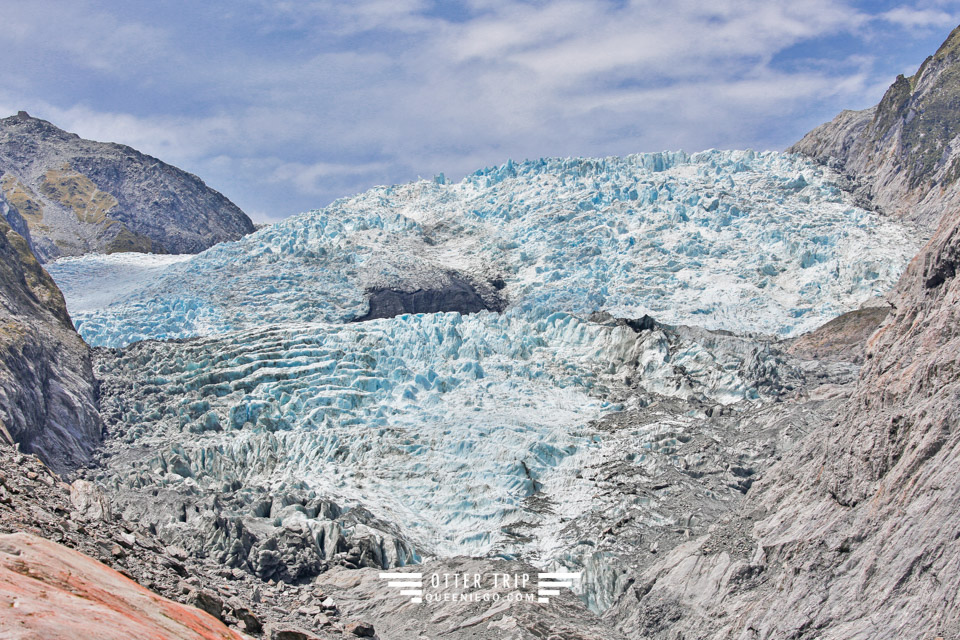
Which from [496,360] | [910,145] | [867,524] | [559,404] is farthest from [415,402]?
[910,145]

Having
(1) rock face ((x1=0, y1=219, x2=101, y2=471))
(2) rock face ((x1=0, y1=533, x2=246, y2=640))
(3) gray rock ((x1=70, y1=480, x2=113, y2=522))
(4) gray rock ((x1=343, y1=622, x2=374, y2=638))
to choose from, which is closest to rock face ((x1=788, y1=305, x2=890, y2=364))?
(4) gray rock ((x1=343, y1=622, x2=374, y2=638))

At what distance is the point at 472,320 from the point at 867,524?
31247 mm

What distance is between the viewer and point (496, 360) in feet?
147

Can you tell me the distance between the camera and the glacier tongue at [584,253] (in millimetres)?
54219

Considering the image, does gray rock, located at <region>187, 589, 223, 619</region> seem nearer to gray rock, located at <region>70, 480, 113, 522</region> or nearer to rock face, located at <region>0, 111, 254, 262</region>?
gray rock, located at <region>70, 480, 113, 522</region>

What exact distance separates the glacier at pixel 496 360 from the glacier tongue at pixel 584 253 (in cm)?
21

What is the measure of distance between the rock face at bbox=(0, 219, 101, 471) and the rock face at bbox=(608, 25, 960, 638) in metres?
20.3

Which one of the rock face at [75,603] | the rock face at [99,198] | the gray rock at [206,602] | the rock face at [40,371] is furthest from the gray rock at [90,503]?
the rock face at [99,198]

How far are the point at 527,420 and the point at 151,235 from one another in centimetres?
6383

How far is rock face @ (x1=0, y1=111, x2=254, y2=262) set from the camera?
279 feet

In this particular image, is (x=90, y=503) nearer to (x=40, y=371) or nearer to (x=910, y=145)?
(x=40, y=371)

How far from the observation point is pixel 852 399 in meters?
22.2

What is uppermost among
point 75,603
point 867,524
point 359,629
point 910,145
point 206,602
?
point 910,145

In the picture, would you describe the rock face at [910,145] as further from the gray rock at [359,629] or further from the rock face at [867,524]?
the gray rock at [359,629]
